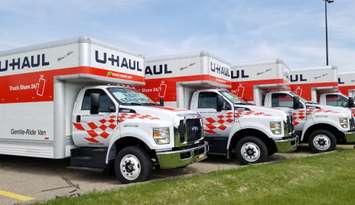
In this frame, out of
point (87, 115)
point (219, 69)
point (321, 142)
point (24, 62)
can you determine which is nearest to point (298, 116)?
point (321, 142)

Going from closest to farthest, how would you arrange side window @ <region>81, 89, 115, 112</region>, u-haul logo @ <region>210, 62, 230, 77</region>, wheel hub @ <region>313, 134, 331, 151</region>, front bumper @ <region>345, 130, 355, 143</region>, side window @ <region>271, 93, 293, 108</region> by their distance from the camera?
side window @ <region>81, 89, 115, 112</region> → u-haul logo @ <region>210, 62, 230, 77</region> → front bumper @ <region>345, 130, 355, 143</region> → wheel hub @ <region>313, 134, 331, 151</region> → side window @ <region>271, 93, 293, 108</region>

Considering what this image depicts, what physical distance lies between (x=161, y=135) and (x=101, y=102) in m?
1.82

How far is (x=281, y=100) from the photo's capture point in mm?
15922

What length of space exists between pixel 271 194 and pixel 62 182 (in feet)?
15.7

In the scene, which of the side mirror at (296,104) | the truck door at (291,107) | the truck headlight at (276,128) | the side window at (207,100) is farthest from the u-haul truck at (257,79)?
the truck headlight at (276,128)

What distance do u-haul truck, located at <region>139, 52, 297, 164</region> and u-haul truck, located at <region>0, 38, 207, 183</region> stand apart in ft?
5.92

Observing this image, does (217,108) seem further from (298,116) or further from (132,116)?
(298,116)

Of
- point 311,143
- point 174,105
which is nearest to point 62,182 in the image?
point 174,105

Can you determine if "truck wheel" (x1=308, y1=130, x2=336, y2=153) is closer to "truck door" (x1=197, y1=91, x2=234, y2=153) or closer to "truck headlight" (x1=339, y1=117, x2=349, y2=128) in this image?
"truck headlight" (x1=339, y1=117, x2=349, y2=128)

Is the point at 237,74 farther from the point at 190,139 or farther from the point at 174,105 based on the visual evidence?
the point at 190,139

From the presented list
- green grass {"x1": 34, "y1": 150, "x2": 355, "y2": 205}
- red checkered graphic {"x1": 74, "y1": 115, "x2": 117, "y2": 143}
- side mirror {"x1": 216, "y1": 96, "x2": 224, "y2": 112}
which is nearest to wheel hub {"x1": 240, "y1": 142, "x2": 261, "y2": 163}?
side mirror {"x1": 216, "y1": 96, "x2": 224, "y2": 112}

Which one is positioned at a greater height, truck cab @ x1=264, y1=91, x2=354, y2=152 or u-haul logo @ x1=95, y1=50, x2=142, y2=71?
u-haul logo @ x1=95, y1=50, x2=142, y2=71

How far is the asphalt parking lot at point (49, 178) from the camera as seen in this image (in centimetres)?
870

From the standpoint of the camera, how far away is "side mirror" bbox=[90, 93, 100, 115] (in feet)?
33.1
